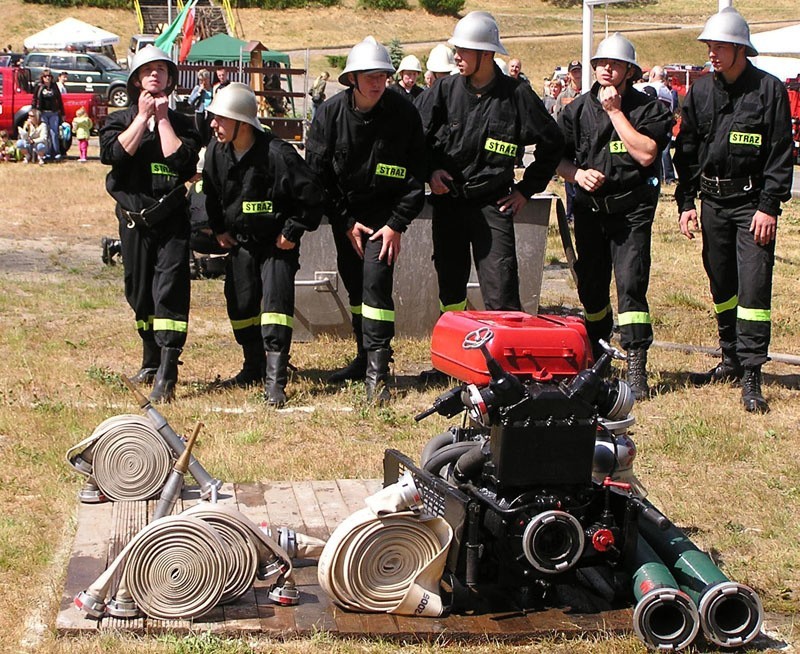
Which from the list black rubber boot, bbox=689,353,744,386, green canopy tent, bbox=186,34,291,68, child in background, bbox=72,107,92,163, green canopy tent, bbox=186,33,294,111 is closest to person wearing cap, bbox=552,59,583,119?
black rubber boot, bbox=689,353,744,386

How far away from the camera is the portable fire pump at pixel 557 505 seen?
4.32 m

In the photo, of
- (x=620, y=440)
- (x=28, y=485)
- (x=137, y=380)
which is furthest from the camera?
(x=137, y=380)

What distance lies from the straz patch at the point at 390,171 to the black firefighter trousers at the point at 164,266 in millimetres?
1253

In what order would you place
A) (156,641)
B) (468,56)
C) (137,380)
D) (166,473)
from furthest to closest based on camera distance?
1. (137,380)
2. (468,56)
3. (166,473)
4. (156,641)

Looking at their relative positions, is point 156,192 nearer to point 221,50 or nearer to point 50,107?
point 50,107

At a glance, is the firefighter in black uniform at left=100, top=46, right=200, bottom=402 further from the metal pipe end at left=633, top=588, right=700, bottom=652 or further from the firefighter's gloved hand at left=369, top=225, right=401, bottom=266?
the metal pipe end at left=633, top=588, right=700, bottom=652

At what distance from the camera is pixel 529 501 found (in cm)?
442

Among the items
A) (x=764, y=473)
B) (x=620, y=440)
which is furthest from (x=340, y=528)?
(x=764, y=473)

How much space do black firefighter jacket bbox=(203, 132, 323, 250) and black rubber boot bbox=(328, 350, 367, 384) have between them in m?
1.15

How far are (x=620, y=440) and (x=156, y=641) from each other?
1915mm

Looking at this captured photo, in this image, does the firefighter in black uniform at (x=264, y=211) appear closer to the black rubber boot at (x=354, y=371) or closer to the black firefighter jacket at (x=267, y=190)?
the black firefighter jacket at (x=267, y=190)

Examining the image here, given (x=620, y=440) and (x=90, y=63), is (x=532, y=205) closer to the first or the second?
(x=620, y=440)

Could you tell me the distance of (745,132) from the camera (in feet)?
24.6

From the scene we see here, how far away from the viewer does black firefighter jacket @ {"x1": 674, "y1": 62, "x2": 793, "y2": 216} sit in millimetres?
7402
